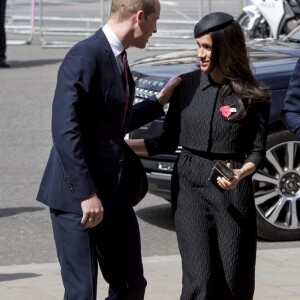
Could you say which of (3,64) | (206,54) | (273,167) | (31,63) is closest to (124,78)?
(206,54)

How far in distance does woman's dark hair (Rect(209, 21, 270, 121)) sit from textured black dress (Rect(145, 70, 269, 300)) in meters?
0.04

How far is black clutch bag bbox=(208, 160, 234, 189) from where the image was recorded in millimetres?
4899

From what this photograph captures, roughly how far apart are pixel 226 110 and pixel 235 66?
20cm

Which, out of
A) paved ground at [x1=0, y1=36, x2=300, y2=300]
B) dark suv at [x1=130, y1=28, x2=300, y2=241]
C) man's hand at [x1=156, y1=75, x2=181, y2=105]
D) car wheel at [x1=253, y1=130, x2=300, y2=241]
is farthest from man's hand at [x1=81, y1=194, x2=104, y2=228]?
car wheel at [x1=253, y1=130, x2=300, y2=241]

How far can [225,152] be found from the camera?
5066 millimetres

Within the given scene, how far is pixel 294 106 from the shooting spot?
5145 mm

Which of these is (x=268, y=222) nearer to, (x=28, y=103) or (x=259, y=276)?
(x=259, y=276)

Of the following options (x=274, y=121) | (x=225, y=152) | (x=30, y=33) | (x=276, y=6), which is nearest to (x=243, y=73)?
(x=225, y=152)

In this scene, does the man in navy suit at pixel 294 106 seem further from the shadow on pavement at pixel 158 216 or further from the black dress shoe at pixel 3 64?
the black dress shoe at pixel 3 64

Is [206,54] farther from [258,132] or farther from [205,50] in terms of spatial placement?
[258,132]

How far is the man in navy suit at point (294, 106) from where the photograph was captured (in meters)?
5.09

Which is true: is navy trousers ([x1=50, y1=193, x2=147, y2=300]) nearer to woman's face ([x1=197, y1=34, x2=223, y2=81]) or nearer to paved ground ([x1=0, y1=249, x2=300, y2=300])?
woman's face ([x1=197, y1=34, x2=223, y2=81])

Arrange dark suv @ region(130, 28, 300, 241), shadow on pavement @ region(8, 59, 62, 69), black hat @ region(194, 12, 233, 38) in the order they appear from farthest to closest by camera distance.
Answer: shadow on pavement @ region(8, 59, 62, 69), dark suv @ region(130, 28, 300, 241), black hat @ region(194, 12, 233, 38)

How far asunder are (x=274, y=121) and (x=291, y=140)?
0.19 meters
